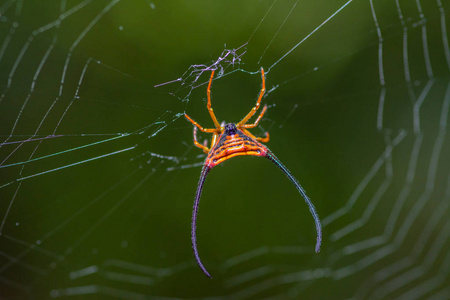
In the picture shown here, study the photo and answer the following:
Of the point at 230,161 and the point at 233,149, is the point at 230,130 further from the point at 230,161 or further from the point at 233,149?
the point at 230,161

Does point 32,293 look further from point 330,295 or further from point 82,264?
point 330,295

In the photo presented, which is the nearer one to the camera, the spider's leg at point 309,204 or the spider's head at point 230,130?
the spider's leg at point 309,204

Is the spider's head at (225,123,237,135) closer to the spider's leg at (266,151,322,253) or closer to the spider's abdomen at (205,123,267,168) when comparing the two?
the spider's abdomen at (205,123,267,168)

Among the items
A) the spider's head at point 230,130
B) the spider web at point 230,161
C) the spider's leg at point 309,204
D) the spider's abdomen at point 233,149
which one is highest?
the spider web at point 230,161

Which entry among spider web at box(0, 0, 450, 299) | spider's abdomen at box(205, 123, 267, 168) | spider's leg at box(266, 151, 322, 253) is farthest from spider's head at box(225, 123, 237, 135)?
spider web at box(0, 0, 450, 299)

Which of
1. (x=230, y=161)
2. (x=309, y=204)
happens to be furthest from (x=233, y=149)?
(x=230, y=161)

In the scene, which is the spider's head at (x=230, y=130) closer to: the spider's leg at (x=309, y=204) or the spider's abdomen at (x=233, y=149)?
the spider's abdomen at (x=233, y=149)

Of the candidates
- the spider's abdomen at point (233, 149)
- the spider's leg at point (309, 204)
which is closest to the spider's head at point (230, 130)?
the spider's abdomen at point (233, 149)

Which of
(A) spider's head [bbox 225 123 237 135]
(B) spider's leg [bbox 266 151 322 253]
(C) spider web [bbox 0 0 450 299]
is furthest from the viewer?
(C) spider web [bbox 0 0 450 299]

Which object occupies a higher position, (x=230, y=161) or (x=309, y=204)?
(x=230, y=161)
